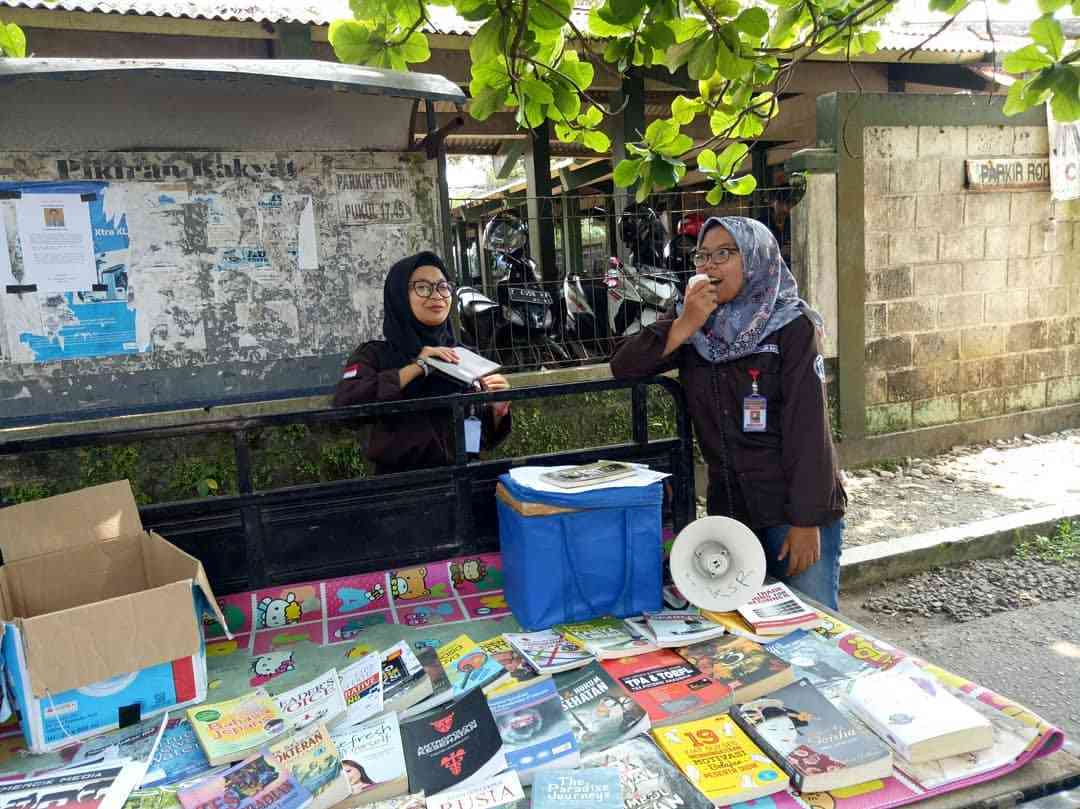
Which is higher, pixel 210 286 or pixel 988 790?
pixel 210 286

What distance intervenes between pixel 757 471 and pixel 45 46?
5.80 m

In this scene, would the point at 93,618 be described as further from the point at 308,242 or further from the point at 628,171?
the point at 308,242

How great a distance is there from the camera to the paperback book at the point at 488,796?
4.23 ft

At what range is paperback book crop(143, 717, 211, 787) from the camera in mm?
1388

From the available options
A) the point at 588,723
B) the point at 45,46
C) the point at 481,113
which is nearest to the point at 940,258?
the point at 481,113

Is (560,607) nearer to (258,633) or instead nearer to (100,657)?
(258,633)

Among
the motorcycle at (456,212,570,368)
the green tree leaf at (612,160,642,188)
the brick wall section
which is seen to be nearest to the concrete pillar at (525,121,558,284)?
the motorcycle at (456,212,570,368)

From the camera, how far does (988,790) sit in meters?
1.33

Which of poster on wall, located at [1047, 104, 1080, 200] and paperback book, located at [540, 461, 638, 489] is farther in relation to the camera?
poster on wall, located at [1047, 104, 1080, 200]

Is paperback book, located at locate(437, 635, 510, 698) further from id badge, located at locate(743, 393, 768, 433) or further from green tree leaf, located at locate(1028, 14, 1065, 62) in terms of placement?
green tree leaf, located at locate(1028, 14, 1065, 62)

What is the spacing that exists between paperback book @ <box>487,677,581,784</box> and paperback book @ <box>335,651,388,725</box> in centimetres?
24

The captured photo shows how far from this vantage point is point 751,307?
91.5 inches

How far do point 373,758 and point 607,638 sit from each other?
628mm

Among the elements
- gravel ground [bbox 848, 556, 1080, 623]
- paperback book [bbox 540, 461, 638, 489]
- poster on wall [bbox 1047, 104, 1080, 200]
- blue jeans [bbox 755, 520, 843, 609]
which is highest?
poster on wall [bbox 1047, 104, 1080, 200]
